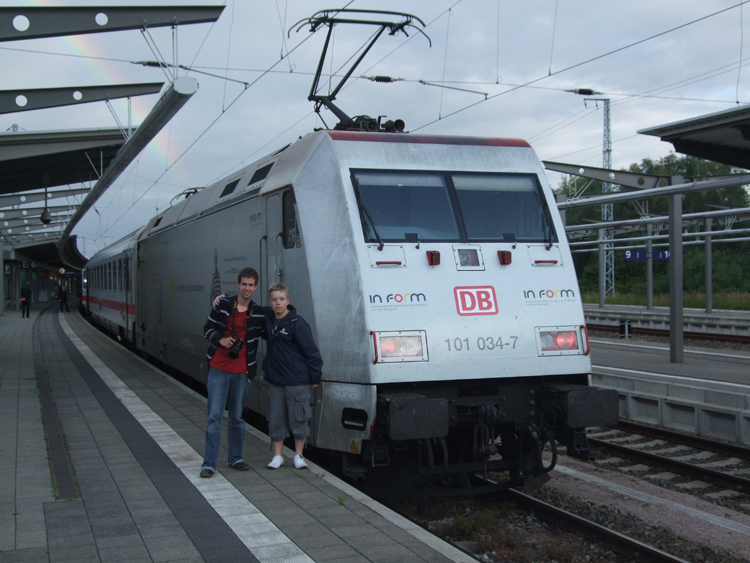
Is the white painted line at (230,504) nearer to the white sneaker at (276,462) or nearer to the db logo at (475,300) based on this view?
the white sneaker at (276,462)

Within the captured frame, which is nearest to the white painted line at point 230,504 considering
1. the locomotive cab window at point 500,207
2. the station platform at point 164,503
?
the station platform at point 164,503

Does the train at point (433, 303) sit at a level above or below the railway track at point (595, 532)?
above

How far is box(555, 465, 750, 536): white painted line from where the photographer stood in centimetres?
613

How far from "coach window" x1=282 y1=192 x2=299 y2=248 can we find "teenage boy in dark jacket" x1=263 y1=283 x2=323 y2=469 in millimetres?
728

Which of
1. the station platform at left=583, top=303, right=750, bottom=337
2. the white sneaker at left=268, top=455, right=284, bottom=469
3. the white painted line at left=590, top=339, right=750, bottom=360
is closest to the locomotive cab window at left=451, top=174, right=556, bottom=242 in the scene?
the white sneaker at left=268, top=455, right=284, bottom=469

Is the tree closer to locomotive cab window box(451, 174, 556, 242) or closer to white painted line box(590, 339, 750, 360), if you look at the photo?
white painted line box(590, 339, 750, 360)

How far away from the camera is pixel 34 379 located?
42.6 ft

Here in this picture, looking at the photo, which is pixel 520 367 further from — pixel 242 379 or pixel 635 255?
pixel 635 255

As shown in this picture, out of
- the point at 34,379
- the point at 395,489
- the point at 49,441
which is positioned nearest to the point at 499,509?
the point at 395,489

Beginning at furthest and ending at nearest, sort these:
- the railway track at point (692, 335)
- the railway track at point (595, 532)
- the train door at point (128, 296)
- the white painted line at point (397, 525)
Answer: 1. the railway track at point (692, 335)
2. the train door at point (128, 296)
3. the railway track at point (595, 532)
4. the white painted line at point (397, 525)

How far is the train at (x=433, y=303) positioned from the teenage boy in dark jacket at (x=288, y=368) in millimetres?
168

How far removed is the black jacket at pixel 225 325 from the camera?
6098 mm

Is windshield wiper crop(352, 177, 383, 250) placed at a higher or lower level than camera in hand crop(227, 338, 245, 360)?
higher

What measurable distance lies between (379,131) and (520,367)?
2832 millimetres
